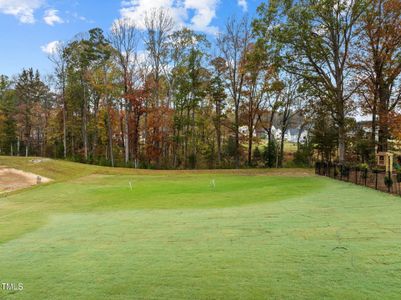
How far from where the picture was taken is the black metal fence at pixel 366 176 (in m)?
10.8

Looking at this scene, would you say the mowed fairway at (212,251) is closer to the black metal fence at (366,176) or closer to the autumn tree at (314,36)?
the black metal fence at (366,176)

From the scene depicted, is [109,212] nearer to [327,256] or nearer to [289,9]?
[327,256]

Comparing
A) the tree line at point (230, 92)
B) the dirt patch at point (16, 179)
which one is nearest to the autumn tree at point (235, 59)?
the tree line at point (230, 92)

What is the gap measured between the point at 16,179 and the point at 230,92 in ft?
65.8

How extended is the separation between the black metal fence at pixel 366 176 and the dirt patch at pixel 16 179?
16.5 metres

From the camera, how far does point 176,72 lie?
29.9 m

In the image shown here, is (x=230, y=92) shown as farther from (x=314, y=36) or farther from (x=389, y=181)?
(x=389, y=181)

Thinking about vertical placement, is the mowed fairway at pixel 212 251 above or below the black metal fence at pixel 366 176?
below

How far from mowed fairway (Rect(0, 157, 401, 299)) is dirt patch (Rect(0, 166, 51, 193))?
25.1 ft

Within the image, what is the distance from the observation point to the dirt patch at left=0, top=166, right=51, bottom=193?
15.7 meters

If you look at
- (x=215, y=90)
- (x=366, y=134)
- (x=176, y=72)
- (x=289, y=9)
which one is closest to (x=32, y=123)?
(x=176, y=72)

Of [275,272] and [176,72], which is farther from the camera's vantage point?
[176,72]

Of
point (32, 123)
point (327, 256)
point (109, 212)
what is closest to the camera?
point (327, 256)

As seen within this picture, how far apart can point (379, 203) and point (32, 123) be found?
41577 millimetres
